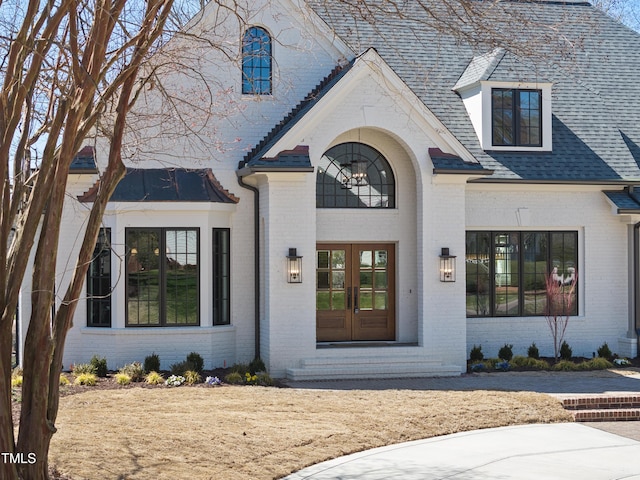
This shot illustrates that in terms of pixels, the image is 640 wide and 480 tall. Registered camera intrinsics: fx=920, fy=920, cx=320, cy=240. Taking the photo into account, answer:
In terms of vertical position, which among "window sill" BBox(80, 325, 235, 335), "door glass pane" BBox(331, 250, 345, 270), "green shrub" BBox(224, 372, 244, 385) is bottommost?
"green shrub" BBox(224, 372, 244, 385)

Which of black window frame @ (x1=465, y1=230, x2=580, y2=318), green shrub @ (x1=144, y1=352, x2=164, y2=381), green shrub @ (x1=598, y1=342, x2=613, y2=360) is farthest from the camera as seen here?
black window frame @ (x1=465, y1=230, x2=580, y2=318)

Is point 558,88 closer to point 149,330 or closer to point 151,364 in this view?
point 149,330

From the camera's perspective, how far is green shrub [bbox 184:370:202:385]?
17375 mm

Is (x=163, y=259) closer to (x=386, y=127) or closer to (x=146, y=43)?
(x=386, y=127)

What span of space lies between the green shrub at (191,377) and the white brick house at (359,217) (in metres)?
1.37

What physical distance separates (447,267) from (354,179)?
111 inches

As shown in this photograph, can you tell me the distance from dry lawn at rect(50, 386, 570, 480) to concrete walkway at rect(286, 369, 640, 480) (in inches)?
14.7

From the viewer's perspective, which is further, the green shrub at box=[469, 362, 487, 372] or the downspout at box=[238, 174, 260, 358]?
the downspout at box=[238, 174, 260, 358]

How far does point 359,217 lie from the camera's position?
20047mm

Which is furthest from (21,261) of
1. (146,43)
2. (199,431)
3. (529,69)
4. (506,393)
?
(529,69)

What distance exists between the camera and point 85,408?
14.4m

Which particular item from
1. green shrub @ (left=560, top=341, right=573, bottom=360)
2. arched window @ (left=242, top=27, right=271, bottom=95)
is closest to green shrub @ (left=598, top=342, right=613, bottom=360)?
green shrub @ (left=560, top=341, right=573, bottom=360)

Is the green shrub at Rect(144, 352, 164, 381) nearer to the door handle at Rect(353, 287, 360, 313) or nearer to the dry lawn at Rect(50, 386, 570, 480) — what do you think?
the dry lawn at Rect(50, 386, 570, 480)

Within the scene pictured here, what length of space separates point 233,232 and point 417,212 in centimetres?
397
